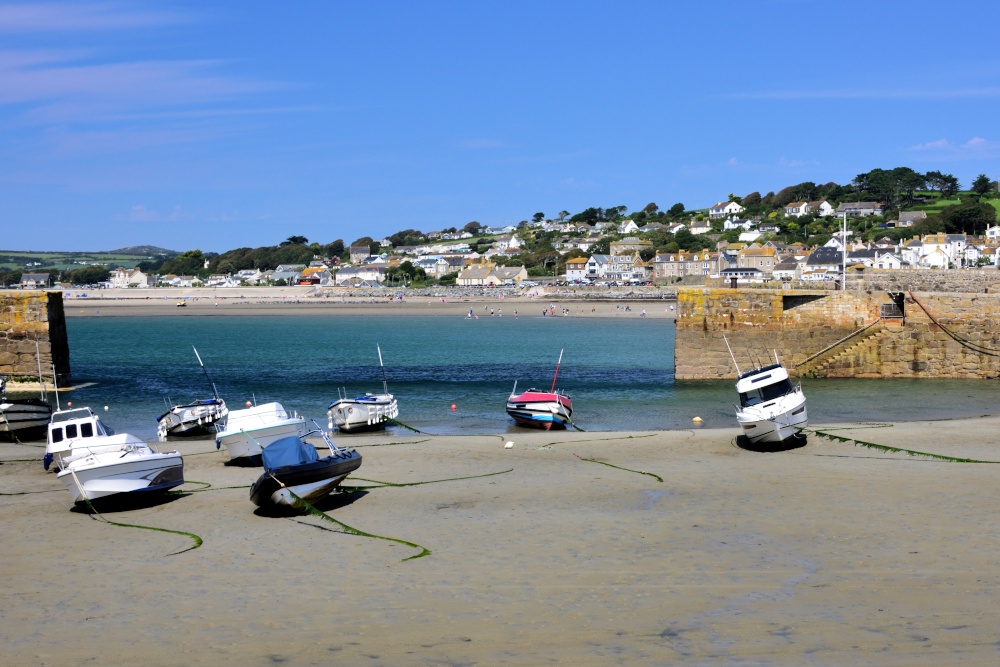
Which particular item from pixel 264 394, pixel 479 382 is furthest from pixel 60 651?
pixel 479 382

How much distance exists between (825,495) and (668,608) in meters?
5.71

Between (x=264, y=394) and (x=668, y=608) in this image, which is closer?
(x=668, y=608)

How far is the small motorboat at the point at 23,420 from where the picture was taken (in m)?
22.9

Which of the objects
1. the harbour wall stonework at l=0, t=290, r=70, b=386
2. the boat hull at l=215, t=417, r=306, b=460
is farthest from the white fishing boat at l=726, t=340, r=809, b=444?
the harbour wall stonework at l=0, t=290, r=70, b=386

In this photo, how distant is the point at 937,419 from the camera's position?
23141mm

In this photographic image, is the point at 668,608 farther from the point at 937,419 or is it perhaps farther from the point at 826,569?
the point at 937,419

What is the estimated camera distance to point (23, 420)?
23.0 meters

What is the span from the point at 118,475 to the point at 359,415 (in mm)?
9788

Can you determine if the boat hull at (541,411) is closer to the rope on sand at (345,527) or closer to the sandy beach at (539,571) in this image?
the sandy beach at (539,571)

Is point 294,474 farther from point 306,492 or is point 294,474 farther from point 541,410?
point 541,410

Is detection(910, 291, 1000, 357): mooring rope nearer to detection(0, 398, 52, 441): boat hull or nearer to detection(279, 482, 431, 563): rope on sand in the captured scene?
detection(279, 482, 431, 563): rope on sand

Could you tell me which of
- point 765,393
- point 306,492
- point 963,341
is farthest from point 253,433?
point 963,341

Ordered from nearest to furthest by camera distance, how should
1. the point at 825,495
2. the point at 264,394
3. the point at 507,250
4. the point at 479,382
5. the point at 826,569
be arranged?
the point at 826,569 < the point at 825,495 < the point at 264,394 < the point at 479,382 < the point at 507,250

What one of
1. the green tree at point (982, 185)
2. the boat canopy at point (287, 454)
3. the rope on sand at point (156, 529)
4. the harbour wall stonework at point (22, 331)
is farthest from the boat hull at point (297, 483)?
the green tree at point (982, 185)
